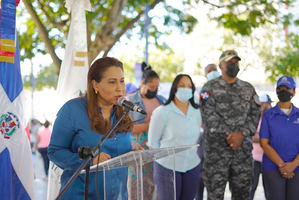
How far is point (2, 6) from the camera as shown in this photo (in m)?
4.32

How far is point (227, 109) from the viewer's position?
18.8ft

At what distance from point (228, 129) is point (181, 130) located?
0.61 m

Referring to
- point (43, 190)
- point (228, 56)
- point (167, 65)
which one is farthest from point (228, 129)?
point (167, 65)

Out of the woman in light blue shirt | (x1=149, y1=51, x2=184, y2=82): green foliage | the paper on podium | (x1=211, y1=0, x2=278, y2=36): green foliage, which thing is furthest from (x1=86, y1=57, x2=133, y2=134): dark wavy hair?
(x1=149, y1=51, x2=184, y2=82): green foliage

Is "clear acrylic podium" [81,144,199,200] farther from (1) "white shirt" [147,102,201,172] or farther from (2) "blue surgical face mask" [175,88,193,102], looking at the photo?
(2) "blue surgical face mask" [175,88,193,102]

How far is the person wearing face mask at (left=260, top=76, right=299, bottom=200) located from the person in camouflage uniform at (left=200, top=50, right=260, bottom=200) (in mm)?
202

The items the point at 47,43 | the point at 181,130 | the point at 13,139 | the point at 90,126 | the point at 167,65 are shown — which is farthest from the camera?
the point at 167,65

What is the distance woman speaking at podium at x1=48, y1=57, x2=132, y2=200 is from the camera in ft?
10.7

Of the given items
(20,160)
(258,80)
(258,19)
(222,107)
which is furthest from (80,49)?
(258,80)

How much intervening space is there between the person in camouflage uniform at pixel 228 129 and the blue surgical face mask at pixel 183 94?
195mm

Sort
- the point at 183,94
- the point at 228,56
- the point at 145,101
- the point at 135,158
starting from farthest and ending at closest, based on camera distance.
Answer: the point at 145,101
the point at 228,56
the point at 183,94
the point at 135,158

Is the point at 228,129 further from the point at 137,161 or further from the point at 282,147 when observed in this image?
the point at 137,161

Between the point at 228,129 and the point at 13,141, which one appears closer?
the point at 13,141

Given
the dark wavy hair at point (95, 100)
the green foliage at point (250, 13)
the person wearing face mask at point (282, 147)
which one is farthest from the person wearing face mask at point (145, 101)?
the dark wavy hair at point (95, 100)
